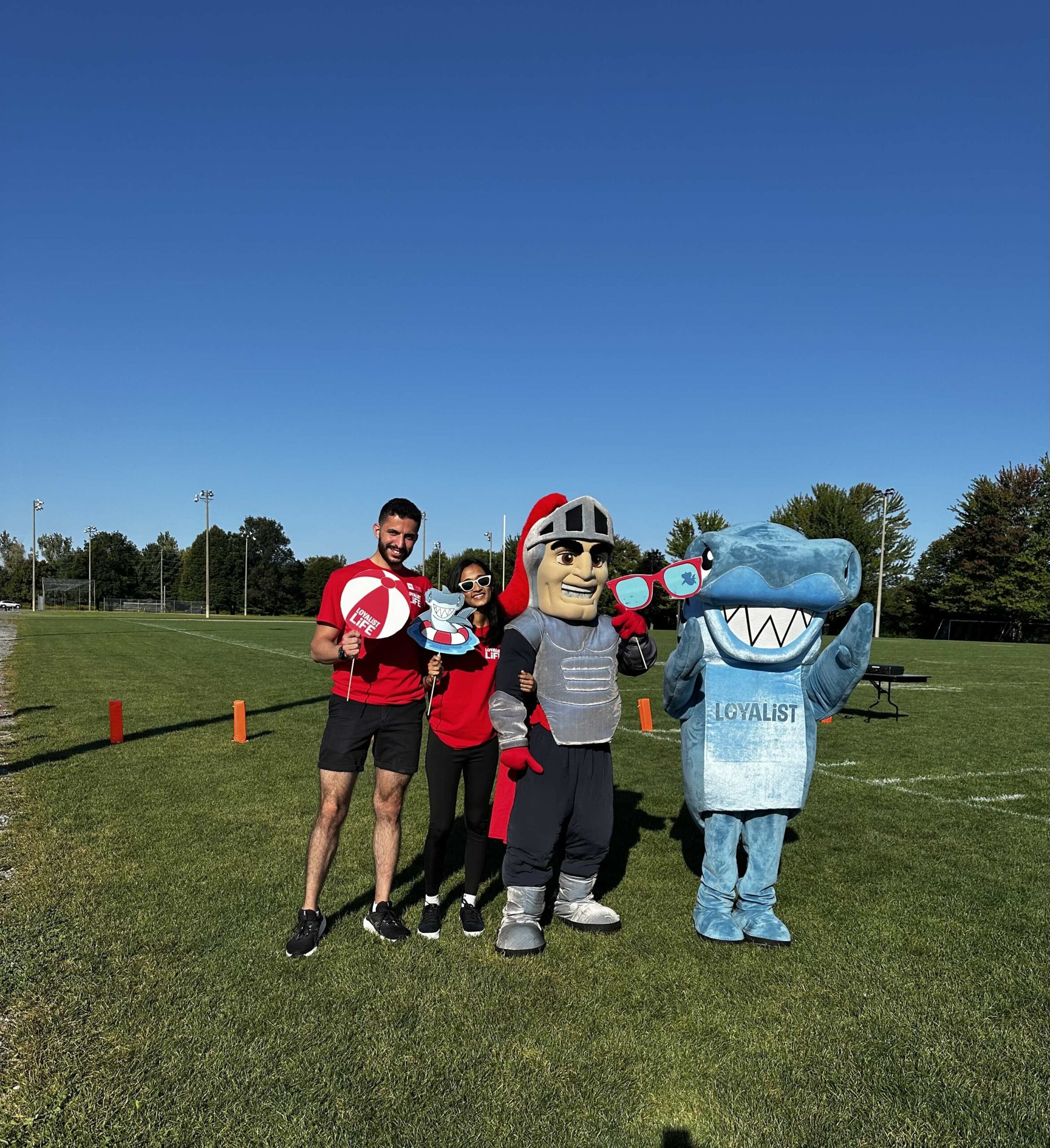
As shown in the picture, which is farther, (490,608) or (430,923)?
(490,608)

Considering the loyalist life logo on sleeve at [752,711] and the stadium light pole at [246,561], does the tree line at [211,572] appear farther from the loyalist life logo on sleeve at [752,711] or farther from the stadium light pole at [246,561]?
the loyalist life logo on sleeve at [752,711]

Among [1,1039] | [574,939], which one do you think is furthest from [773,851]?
[1,1039]

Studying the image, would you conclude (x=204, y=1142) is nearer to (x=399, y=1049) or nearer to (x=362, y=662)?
(x=399, y=1049)

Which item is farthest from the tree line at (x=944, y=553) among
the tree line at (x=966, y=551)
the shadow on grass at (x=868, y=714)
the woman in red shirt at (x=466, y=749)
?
the woman in red shirt at (x=466, y=749)

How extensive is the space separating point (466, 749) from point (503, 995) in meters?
1.17

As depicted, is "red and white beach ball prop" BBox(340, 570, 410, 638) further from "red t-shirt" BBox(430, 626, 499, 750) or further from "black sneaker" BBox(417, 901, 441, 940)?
"black sneaker" BBox(417, 901, 441, 940)

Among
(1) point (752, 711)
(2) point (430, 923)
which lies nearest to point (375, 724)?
(2) point (430, 923)

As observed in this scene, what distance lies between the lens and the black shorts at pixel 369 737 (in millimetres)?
3906

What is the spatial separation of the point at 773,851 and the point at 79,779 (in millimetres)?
6376

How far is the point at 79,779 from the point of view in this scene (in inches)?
295

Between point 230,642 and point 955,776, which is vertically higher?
point 955,776

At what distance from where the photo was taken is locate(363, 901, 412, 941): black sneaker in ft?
13.2

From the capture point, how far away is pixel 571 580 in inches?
161

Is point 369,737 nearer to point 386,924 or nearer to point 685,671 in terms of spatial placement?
point 386,924
